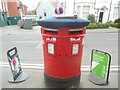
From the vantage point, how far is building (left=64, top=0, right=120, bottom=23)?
1797 cm

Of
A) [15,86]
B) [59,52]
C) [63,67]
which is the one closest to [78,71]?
[63,67]

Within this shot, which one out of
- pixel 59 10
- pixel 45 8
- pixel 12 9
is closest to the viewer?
pixel 59 10

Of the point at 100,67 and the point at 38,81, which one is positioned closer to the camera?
the point at 100,67

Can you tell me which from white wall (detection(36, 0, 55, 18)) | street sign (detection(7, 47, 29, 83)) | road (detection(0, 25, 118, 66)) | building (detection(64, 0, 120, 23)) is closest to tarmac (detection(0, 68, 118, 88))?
street sign (detection(7, 47, 29, 83))

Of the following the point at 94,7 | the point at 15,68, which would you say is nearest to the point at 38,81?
the point at 15,68

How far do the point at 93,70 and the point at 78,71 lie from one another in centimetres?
77

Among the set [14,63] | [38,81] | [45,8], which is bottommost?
[38,81]

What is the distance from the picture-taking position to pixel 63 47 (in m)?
2.01

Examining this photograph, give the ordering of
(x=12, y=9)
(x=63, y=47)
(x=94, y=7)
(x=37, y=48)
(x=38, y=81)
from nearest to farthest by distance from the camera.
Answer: (x=63, y=47) < (x=38, y=81) < (x=37, y=48) < (x=94, y=7) < (x=12, y=9)

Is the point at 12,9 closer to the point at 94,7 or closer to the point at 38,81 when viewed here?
the point at 94,7

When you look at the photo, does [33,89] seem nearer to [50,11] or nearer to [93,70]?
[93,70]

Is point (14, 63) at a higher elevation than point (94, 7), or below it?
below

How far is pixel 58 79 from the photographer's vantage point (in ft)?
7.63

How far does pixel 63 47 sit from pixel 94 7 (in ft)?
61.0
